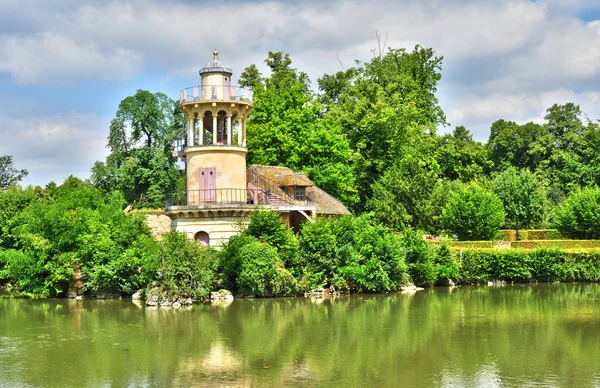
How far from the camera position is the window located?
43.3 meters

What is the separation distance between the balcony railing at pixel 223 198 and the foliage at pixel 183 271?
3.74 metres

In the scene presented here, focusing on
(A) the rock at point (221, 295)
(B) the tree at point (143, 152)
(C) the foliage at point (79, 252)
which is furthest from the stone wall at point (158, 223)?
(A) the rock at point (221, 295)

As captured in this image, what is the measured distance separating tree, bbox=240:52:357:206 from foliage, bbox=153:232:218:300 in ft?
49.1

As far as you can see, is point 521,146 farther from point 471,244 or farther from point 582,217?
point 471,244


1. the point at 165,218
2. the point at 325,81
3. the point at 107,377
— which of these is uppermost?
the point at 325,81

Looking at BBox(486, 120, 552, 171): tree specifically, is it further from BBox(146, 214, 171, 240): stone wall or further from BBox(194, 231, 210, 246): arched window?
BBox(194, 231, 210, 246): arched window

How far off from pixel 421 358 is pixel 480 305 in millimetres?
12251

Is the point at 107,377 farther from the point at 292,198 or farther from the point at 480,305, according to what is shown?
the point at 292,198

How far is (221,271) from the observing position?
3566 centimetres

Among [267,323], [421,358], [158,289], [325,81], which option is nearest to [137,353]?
[267,323]

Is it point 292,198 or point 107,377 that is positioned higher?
point 292,198

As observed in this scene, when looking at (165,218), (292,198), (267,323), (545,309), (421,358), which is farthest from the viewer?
(165,218)

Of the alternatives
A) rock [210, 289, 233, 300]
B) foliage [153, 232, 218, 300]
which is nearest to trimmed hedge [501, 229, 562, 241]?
rock [210, 289, 233, 300]

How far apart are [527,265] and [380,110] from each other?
1521cm
